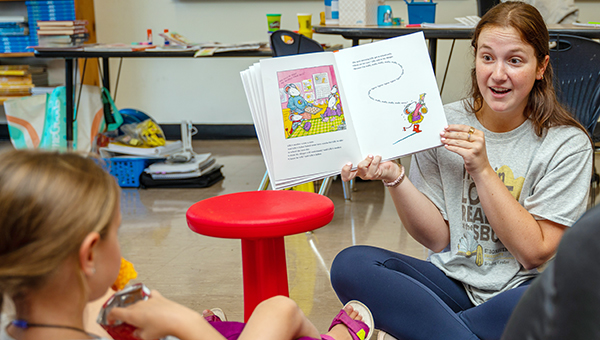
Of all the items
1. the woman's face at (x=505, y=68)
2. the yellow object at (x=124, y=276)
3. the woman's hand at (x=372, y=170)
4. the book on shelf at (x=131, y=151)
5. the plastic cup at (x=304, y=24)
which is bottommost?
the book on shelf at (x=131, y=151)

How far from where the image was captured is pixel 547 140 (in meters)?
1.11

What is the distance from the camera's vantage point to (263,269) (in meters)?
1.18

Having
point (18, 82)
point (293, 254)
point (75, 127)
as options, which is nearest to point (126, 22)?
point (18, 82)

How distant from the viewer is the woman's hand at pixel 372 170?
110 centimetres

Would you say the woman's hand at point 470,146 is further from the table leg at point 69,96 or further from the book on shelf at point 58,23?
the book on shelf at point 58,23

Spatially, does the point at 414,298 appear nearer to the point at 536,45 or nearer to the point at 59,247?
the point at 536,45

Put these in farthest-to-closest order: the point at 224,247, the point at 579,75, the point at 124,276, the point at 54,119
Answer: the point at 54,119 < the point at 224,247 < the point at 579,75 < the point at 124,276

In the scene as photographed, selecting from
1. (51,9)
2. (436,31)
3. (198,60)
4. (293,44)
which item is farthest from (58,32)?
(436,31)

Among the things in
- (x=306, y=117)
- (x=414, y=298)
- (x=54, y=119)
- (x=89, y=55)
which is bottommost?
(x=414, y=298)

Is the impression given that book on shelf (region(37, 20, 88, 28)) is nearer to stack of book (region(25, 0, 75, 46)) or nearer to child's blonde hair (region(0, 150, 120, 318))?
stack of book (region(25, 0, 75, 46))

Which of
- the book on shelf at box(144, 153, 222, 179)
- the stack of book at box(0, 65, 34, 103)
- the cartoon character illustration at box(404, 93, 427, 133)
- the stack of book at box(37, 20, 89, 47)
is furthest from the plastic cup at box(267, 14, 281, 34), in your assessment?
the stack of book at box(0, 65, 34, 103)

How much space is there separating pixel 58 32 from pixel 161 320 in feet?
9.59

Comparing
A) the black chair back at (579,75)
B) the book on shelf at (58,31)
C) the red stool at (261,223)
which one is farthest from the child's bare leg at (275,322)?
the book on shelf at (58,31)

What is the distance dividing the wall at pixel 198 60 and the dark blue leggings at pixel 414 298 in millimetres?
3079
